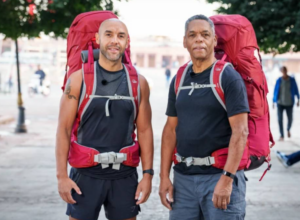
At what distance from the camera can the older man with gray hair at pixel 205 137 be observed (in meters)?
3.60

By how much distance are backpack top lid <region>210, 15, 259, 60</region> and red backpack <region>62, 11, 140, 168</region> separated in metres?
0.62

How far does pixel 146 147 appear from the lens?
404 cm

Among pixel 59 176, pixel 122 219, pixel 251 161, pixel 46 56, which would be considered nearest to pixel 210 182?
pixel 251 161

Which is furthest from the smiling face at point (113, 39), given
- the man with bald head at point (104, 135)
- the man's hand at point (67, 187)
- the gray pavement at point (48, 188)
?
the gray pavement at point (48, 188)

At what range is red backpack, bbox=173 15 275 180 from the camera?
3.78m

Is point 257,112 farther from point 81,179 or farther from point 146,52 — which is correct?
point 146,52

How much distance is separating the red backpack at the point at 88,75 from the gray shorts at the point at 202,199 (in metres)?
0.38

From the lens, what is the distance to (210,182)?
12.1 feet

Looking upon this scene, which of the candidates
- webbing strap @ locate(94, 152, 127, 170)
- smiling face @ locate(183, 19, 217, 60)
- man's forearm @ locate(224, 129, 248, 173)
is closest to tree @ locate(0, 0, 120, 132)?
smiling face @ locate(183, 19, 217, 60)

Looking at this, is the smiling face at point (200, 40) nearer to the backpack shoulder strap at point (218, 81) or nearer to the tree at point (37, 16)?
the backpack shoulder strap at point (218, 81)

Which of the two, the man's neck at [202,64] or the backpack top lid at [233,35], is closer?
the man's neck at [202,64]

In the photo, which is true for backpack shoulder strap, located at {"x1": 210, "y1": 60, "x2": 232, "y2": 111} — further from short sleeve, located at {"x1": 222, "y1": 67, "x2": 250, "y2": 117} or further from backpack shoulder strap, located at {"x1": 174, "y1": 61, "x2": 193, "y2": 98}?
backpack shoulder strap, located at {"x1": 174, "y1": 61, "x2": 193, "y2": 98}

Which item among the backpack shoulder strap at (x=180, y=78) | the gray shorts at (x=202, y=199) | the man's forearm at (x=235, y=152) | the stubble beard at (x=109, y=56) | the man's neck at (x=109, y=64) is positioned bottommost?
the gray shorts at (x=202, y=199)

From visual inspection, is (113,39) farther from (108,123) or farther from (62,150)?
(62,150)
